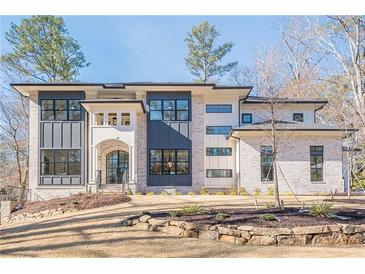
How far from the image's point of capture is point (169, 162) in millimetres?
19969

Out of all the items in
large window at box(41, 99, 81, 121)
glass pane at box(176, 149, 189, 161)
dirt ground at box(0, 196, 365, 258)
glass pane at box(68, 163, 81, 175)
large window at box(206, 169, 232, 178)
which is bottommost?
dirt ground at box(0, 196, 365, 258)

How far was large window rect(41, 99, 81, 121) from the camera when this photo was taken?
1977cm

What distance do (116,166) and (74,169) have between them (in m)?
2.08

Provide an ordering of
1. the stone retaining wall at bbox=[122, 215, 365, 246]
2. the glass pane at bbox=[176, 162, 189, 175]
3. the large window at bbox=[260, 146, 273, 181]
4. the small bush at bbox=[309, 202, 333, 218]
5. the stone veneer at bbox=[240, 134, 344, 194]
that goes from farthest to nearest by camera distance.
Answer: the glass pane at bbox=[176, 162, 189, 175] < the large window at bbox=[260, 146, 273, 181] < the stone veneer at bbox=[240, 134, 344, 194] < the small bush at bbox=[309, 202, 333, 218] < the stone retaining wall at bbox=[122, 215, 365, 246]

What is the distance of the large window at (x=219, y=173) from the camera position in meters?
20.0

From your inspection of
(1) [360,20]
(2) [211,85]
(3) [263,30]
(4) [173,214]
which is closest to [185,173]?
(2) [211,85]

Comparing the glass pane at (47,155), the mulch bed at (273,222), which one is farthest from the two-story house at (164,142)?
the mulch bed at (273,222)

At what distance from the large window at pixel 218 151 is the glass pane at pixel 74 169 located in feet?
21.4

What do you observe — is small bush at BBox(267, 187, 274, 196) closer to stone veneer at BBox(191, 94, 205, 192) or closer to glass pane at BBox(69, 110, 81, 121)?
stone veneer at BBox(191, 94, 205, 192)

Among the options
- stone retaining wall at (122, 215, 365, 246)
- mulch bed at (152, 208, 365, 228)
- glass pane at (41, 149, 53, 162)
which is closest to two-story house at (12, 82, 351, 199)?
glass pane at (41, 149, 53, 162)

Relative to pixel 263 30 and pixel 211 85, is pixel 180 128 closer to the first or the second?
pixel 211 85

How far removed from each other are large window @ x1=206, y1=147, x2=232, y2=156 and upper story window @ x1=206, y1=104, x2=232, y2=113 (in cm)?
197

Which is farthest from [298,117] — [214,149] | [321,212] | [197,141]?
[321,212]

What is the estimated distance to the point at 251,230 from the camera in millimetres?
8273
